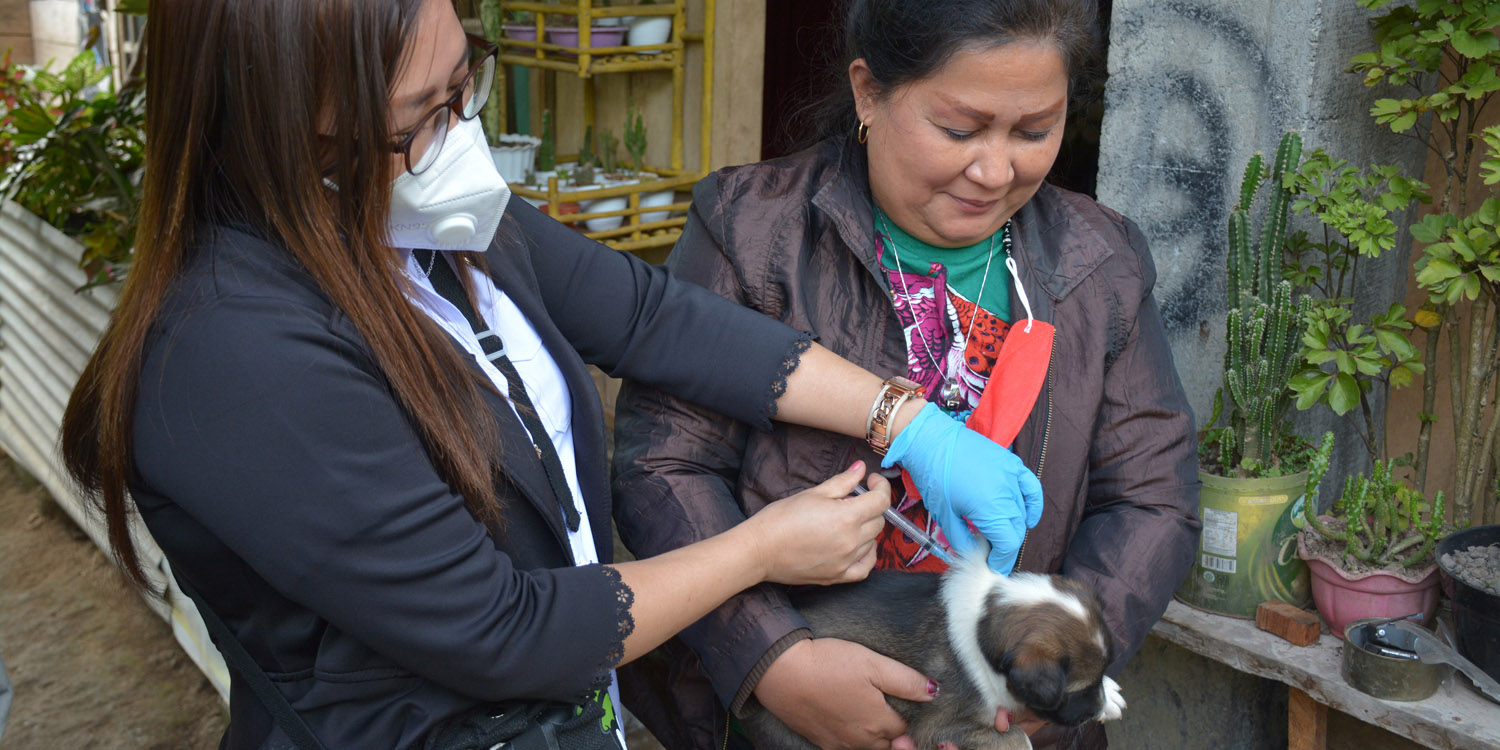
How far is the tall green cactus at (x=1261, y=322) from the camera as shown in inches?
98.0

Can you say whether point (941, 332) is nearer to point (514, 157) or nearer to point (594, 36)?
point (594, 36)

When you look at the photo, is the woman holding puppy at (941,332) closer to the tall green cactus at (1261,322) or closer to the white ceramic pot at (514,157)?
the tall green cactus at (1261,322)

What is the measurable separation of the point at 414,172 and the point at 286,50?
24 cm

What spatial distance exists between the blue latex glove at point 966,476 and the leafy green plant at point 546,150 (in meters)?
3.95

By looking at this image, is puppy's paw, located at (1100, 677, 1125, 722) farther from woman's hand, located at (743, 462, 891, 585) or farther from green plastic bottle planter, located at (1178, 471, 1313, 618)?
green plastic bottle planter, located at (1178, 471, 1313, 618)

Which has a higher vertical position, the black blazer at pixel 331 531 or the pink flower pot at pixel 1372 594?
the black blazer at pixel 331 531

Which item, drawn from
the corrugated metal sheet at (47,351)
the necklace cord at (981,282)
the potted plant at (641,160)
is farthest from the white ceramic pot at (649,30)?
the necklace cord at (981,282)

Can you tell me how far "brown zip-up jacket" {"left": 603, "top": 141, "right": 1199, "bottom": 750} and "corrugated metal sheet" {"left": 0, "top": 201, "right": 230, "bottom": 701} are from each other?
283cm

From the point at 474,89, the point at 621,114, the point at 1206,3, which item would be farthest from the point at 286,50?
the point at 621,114

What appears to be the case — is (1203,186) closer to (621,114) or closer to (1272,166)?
(1272,166)

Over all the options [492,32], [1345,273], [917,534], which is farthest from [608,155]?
[917,534]

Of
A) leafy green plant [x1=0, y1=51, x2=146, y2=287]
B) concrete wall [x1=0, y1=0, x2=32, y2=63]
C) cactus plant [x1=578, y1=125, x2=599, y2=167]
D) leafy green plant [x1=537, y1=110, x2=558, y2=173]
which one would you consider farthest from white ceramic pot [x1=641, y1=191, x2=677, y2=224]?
concrete wall [x1=0, y1=0, x2=32, y2=63]

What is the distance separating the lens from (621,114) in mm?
5699

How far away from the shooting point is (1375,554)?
242 cm
